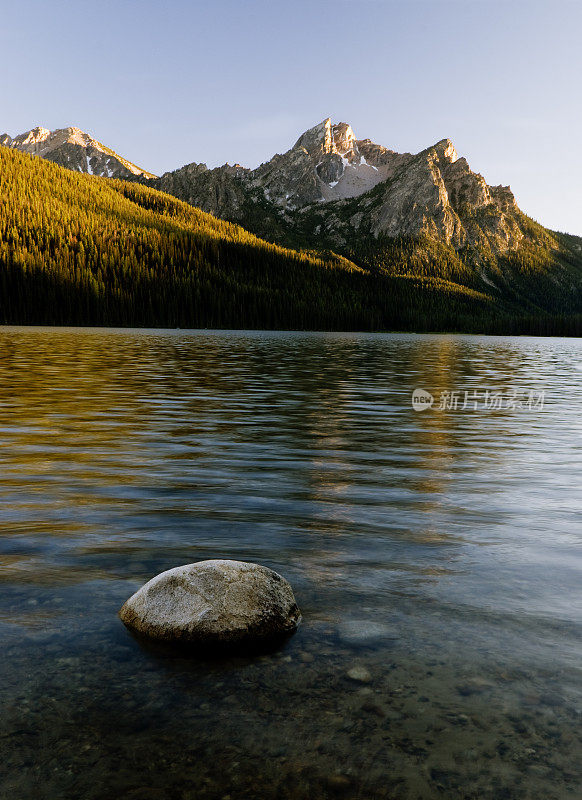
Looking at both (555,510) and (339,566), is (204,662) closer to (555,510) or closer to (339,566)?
(339,566)

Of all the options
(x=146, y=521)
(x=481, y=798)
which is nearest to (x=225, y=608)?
(x=481, y=798)

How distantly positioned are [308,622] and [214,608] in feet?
3.74

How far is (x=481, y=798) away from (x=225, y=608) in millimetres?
3057

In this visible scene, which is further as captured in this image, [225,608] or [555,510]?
[555,510]

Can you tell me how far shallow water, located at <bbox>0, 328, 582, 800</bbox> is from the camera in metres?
4.27

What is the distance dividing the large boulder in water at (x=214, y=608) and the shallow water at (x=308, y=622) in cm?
26

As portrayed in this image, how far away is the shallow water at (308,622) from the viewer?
427 centimetres

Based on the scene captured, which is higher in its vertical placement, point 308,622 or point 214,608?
point 214,608

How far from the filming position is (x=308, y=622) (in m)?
6.60

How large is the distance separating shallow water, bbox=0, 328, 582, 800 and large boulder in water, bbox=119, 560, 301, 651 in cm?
26

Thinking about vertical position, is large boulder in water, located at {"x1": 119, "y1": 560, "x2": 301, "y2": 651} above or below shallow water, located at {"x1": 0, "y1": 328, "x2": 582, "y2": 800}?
above

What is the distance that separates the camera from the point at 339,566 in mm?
8398

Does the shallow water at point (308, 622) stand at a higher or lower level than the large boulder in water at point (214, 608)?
lower

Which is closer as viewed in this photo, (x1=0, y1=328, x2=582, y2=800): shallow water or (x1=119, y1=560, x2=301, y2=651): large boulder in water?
(x1=0, y1=328, x2=582, y2=800): shallow water
